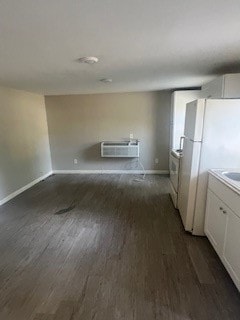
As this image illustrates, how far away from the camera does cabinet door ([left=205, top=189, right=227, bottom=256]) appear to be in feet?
7.02

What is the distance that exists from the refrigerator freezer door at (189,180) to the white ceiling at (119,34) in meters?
1.04

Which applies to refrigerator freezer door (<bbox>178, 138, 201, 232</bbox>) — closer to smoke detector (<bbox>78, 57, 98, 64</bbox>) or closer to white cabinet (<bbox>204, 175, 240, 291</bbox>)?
white cabinet (<bbox>204, 175, 240, 291</bbox>)

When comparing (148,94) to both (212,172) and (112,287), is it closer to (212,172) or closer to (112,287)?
(212,172)

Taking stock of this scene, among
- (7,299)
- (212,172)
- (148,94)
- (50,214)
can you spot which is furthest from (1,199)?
(148,94)

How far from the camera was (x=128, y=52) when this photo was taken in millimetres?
2016

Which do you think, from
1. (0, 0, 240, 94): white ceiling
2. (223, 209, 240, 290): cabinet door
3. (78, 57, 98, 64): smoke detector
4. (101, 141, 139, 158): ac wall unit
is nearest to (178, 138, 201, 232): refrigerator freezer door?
(223, 209, 240, 290): cabinet door

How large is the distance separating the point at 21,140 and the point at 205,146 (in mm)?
3709

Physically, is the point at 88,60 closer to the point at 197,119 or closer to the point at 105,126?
the point at 197,119

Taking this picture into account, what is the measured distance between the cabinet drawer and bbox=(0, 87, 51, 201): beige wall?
140 inches

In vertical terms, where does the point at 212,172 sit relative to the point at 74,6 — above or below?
below

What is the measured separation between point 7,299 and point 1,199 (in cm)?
241

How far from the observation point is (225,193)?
6.83 feet

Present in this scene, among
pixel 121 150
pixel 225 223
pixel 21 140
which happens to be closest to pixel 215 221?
pixel 225 223

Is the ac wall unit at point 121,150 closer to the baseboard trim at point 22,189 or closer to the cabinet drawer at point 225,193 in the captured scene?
the baseboard trim at point 22,189
